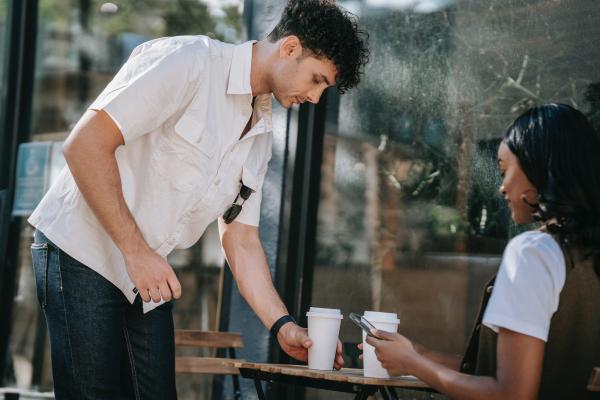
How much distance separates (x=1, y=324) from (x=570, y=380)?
4.31 meters

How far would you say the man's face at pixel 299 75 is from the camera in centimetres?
285

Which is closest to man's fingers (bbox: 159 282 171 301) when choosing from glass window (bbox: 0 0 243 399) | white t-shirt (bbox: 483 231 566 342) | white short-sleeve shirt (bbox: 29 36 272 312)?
white short-sleeve shirt (bbox: 29 36 272 312)

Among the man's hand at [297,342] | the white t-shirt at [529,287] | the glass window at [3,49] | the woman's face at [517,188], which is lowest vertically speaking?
the man's hand at [297,342]

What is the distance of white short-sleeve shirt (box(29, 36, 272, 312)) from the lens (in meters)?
2.58

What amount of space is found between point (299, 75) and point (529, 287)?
1091 millimetres

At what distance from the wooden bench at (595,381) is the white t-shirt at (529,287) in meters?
0.13

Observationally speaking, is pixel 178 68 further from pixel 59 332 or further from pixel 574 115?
pixel 574 115

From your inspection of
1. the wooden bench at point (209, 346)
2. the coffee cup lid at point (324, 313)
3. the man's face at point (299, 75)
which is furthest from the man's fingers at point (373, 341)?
the wooden bench at point (209, 346)

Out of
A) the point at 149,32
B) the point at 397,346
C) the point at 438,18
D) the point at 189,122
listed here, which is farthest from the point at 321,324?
the point at 149,32

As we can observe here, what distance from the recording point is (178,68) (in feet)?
8.60

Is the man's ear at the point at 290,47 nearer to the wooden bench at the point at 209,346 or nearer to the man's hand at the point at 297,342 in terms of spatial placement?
the man's hand at the point at 297,342

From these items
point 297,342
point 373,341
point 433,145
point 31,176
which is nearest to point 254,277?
point 297,342

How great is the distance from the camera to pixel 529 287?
207 cm

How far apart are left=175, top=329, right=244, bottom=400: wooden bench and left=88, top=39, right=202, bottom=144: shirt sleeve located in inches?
63.1
